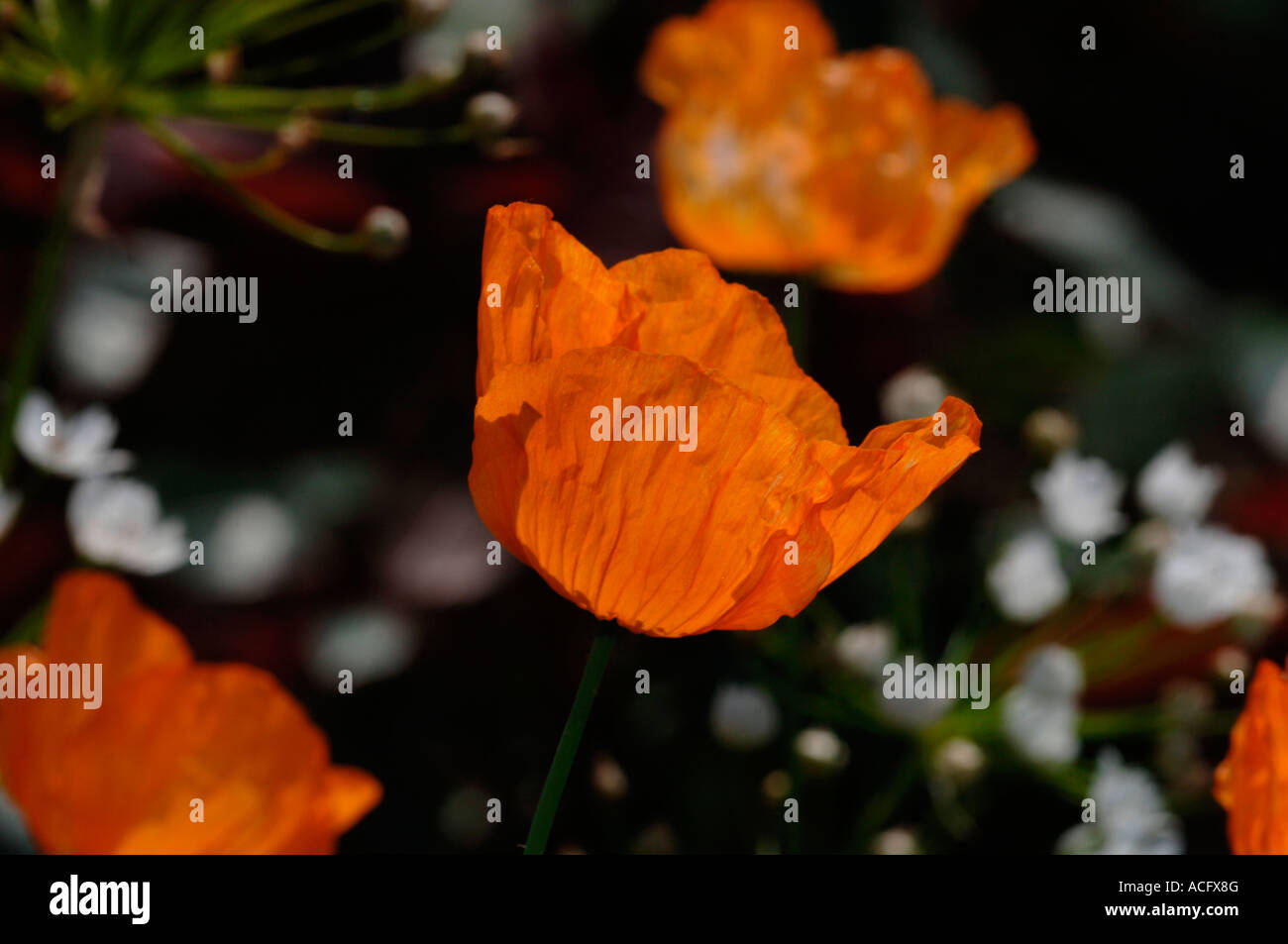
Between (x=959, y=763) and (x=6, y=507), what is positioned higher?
(x=6, y=507)

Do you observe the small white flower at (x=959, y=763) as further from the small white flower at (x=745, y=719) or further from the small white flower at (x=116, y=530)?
the small white flower at (x=116, y=530)

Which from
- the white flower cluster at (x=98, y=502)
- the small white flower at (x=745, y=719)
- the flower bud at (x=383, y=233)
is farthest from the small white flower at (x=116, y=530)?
the small white flower at (x=745, y=719)

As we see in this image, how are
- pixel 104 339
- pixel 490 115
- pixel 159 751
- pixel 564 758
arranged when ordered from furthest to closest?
pixel 104 339 → pixel 490 115 → pixel 159 751 → pixel 564 758

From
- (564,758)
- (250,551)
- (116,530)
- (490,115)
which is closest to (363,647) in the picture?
(250,551)

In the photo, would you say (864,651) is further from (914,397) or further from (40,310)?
(40,310)

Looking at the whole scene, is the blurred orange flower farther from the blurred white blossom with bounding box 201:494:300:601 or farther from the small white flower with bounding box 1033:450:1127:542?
the blurred white blossom with bounding box 201:494:300:601
